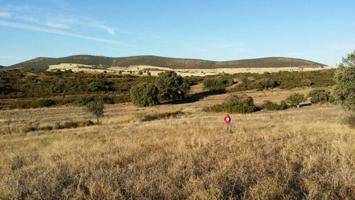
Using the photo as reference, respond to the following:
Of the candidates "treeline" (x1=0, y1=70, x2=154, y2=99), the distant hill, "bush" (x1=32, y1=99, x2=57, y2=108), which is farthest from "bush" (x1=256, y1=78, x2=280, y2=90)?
the distant hill

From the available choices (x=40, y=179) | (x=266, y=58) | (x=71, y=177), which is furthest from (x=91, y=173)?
(x=266, y=58)

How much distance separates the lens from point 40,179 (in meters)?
6.50

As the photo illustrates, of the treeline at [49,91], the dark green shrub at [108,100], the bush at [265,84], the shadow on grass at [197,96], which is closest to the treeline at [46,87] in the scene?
the treeline at [49,91]

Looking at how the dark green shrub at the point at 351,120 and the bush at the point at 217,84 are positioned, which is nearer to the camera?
the dark green shrub at the point at 351,120

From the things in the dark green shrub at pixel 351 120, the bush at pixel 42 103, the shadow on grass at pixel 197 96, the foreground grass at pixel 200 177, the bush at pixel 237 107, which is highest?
the foreground grass at pixel 200 177

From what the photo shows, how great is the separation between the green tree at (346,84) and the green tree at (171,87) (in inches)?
1611

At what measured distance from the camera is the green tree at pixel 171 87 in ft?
192

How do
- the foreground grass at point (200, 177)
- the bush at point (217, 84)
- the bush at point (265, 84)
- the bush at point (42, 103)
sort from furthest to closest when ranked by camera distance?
the bush at point (217, 84)
the bush at point (265, 84)
the bush at point (42, 103)
the foreground grass at point (200, 177)

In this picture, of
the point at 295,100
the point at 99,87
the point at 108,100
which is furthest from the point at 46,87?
the point at 295,100

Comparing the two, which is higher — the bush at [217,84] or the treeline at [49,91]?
the bush at [217,84]

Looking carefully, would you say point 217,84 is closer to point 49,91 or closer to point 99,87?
point 99,87

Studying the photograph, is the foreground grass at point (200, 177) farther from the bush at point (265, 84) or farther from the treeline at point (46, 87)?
the treeline at point (46, 87)

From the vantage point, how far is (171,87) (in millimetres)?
59000

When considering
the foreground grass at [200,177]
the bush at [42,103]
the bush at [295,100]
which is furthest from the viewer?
the bush at [42,103]
